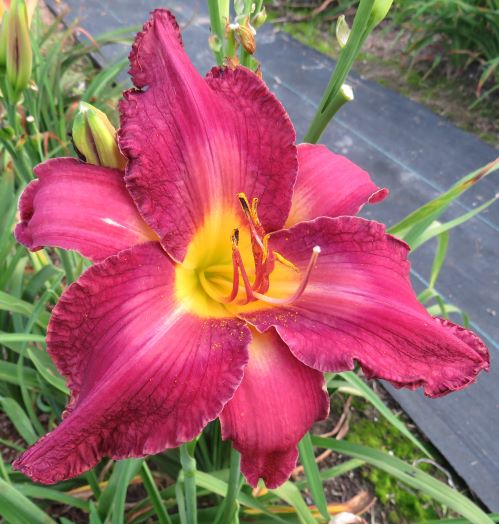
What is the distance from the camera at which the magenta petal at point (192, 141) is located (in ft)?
1.96

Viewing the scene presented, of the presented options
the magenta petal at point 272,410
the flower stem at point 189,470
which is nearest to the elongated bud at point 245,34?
the magenta petal at point 272,410

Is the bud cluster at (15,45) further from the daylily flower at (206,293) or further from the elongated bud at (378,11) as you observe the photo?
the elongated bud at (378,11)

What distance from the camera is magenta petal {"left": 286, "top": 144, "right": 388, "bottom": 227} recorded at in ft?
2.37

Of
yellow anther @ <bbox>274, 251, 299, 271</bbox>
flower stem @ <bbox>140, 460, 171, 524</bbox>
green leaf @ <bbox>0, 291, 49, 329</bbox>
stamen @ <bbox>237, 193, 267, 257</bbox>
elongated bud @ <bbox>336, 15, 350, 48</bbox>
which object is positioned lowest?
flower stem @ <bbox>140, 460, 171, 524</bbox>

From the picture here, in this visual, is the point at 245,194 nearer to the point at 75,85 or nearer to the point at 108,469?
the point at 108,469

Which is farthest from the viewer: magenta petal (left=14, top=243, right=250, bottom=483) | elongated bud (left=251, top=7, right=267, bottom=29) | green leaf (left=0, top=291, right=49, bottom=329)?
green leaf (left=0, top=291, right=49, bottom=329)

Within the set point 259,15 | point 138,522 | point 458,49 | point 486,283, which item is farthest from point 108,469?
point 458,49

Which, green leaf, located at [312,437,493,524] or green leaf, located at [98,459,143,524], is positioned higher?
green leaf, located at [312,437,493,524]

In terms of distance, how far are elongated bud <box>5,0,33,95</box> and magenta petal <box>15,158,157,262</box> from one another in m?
0.26

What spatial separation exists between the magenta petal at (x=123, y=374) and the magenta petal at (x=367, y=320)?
87 millimetres


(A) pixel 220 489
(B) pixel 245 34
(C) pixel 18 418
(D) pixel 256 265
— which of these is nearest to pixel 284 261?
(D) pixel 256 265

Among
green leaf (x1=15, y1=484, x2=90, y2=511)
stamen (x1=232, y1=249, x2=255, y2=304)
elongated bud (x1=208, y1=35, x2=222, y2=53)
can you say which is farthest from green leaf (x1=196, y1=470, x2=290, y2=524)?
elongated bud (x1=208, y1=35, x2=222, y2=53)

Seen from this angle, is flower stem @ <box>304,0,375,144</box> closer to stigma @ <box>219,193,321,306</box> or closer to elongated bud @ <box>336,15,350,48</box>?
elongated bud @ <box>336,15,350,48</box>

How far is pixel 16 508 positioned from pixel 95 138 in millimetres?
595
